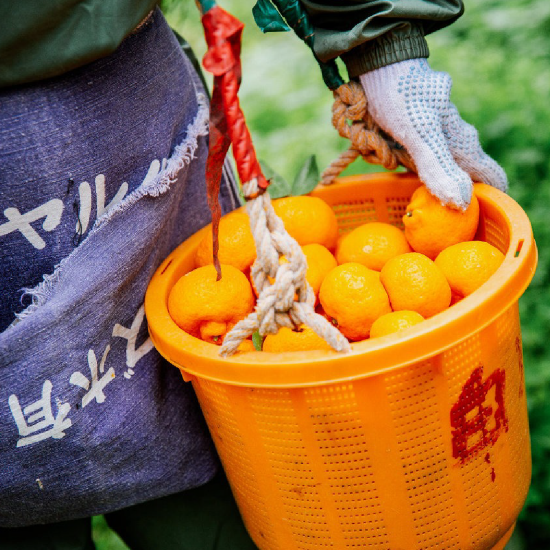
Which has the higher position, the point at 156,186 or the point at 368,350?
the point at 156,186

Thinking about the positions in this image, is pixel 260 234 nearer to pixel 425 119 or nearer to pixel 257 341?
pixel 257 341

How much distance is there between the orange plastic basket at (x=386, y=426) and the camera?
84 centimetres

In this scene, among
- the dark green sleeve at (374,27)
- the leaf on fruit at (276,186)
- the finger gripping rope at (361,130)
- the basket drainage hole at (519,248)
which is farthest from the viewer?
the leaf on fruit at (276,186)

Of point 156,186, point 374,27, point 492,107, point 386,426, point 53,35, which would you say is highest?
point 53,35

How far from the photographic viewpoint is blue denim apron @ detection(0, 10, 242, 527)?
95 centimetres

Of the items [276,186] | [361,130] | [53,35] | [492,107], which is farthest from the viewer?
[492,107]

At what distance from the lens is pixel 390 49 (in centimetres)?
108

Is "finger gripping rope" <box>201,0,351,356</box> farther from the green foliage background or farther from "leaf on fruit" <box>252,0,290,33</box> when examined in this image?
the green foliage background

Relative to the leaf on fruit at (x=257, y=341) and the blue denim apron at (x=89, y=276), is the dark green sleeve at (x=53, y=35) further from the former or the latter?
the leaf on fruit at (x=257, y=341)

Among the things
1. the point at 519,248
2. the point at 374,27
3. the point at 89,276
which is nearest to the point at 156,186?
the point at 89,276

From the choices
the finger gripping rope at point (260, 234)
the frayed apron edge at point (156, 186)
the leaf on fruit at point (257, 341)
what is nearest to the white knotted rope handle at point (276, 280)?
the finger gripping rope at point (260, 234)

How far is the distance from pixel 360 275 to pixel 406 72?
355mm

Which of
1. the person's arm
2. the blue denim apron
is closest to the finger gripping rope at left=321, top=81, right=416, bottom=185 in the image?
the person's arm

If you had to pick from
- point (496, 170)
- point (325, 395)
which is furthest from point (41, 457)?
point (496, 170)
